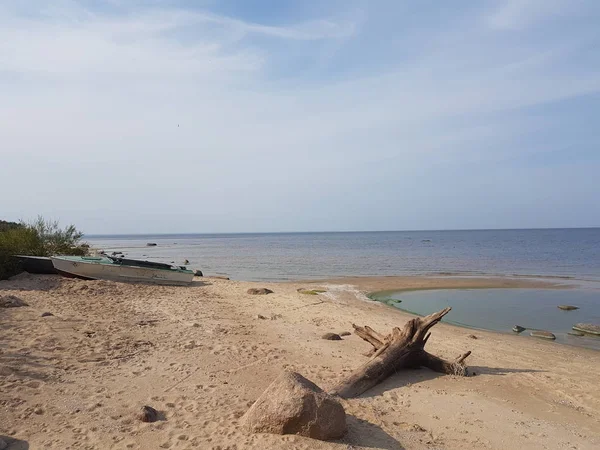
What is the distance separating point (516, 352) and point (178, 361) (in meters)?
7.41

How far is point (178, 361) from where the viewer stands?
746cm

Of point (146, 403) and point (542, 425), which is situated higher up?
point (146, 403)

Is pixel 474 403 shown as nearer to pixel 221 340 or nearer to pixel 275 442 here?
pixel 275 442

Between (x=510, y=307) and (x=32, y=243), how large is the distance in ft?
62.3

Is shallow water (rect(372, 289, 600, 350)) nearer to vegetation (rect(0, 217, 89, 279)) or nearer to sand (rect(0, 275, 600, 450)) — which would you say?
sand (rect(0, 275, 600, 450))

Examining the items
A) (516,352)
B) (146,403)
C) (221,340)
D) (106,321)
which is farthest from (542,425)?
(106,321)

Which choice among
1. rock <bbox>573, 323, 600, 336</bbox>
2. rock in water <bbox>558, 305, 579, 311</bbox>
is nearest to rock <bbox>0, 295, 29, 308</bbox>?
rock <bbox>573, 323, 600, 336</bbox>

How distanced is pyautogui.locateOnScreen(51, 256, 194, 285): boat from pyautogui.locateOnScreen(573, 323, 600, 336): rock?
13.7m

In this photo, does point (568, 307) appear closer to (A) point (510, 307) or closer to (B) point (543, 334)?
(A) point (510, 307)

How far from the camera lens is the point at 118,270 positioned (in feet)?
54.9

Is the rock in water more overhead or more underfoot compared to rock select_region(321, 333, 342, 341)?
more underfoot

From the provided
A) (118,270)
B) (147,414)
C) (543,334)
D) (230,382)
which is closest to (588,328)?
(543,334)

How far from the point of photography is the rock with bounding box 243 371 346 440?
4.69 metres

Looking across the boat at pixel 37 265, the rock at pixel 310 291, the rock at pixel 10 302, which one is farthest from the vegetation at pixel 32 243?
the rock at pixel 310 291
